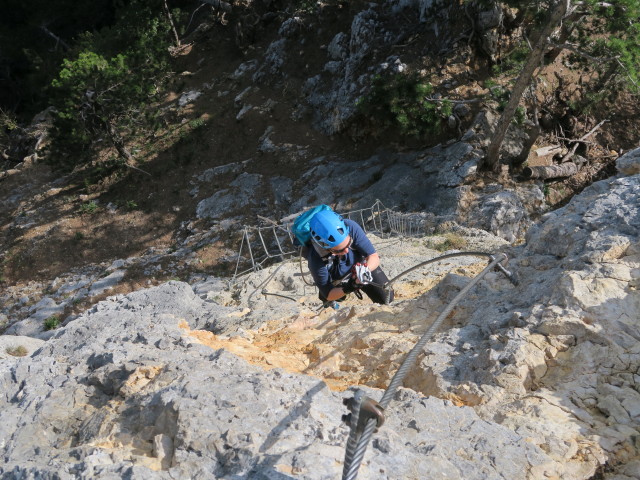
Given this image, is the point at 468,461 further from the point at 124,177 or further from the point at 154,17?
the point at 154,17

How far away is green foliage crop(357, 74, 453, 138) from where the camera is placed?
14406mm

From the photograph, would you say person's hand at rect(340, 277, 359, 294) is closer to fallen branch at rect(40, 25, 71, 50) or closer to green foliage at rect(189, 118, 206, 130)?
green foliage at rect(189, 118, 206, 130)

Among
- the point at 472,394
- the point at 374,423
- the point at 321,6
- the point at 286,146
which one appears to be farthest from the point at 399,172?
the point at 374,423

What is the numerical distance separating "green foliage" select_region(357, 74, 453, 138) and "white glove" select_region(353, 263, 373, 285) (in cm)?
1042

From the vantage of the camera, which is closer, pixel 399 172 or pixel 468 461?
pixel 468 461

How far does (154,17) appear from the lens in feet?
Answer: 77.3

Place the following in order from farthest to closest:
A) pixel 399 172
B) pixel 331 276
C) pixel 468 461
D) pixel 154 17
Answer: pixel 154 17 < pixel 399 172 < pixel 331 276 < pixel 468 461

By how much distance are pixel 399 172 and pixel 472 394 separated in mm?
13272

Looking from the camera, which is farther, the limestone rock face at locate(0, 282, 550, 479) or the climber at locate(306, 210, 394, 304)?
the climber at locate(306, 210, 394, 304)

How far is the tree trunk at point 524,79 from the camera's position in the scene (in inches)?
424

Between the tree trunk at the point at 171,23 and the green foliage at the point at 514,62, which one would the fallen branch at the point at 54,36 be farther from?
the green foliage at the point at 514,62

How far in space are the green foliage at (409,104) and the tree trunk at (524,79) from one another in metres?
1.65

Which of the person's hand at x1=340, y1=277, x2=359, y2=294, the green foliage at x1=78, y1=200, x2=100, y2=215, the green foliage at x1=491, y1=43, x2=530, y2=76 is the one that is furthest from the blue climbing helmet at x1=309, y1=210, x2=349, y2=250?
the green foliage at x1=78, y1=200, x2=100, y2=215

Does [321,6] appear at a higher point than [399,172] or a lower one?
higher
